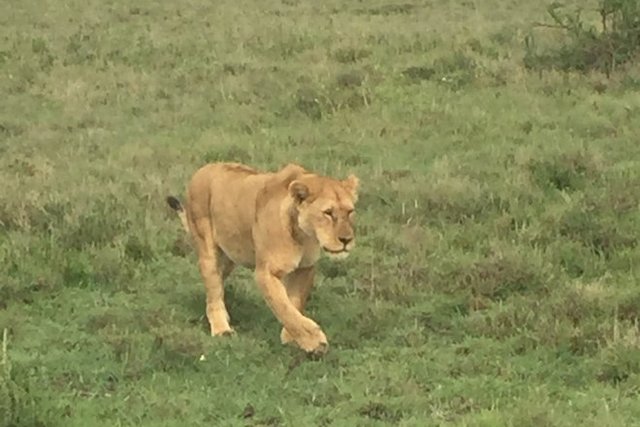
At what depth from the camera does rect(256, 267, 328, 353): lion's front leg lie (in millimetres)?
5539

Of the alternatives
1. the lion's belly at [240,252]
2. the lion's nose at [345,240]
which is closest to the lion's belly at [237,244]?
the lion's belly at [240,252]

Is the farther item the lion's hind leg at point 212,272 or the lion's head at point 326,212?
the lion's hind leg at point 212,272

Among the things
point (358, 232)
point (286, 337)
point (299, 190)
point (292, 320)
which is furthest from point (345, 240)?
point (358, 232)

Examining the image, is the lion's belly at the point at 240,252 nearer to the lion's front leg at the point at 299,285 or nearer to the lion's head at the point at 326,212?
the lion's front leg at the point at 299,285

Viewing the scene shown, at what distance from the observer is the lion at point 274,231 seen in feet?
18.0

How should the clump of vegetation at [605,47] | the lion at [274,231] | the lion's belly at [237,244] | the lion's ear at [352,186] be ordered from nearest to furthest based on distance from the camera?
the lion at [274,231] → the lion's ear at [352,186] → the lion's belly at [237,244] → the clump of vegetation at [605,47]

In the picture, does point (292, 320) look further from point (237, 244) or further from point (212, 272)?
point (212, 272)

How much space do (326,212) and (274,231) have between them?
31 centimetres

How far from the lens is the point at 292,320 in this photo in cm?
556

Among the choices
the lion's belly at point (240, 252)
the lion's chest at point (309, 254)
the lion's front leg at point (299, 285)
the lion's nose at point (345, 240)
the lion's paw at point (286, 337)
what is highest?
the lion's nose at point (345, 240)

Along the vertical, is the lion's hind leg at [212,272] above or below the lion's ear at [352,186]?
below

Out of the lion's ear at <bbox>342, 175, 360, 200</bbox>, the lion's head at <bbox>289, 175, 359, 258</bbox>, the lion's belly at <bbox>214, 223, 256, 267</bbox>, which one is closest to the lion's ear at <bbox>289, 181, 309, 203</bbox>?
the lion's head at <bbox>289, 175, 359, 258</bbox>

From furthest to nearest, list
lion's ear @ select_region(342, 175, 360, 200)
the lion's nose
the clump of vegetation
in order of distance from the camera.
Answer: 1. the clump of vegetation
2. lion's ear @ select_region(342, 175, 360, 200)
3. the lion's nose

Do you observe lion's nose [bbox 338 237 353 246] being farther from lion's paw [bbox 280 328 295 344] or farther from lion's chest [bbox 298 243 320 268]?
lion's paw [bbox 280 328 295 344]
